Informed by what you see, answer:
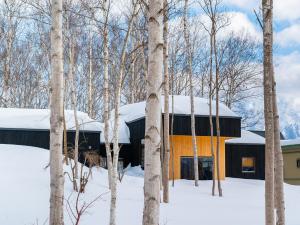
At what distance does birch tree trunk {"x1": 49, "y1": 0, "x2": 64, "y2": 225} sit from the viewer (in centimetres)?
738

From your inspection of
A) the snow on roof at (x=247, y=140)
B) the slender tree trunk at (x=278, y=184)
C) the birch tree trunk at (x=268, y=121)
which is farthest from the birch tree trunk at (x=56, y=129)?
the snow on roof at (x=247, y=140)

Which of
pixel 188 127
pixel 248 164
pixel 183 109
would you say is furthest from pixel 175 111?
pixel 248 164

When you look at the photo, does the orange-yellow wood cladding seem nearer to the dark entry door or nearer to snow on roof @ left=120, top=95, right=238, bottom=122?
the dark entry door

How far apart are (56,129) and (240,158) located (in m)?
22.8

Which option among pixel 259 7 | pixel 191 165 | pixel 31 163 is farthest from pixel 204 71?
pixel 259 7

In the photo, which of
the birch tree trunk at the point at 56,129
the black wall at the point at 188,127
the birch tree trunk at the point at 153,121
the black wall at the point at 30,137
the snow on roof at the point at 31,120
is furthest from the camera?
the black wall at the point at 188,127

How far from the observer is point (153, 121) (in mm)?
5090

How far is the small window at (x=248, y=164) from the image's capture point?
28906 mm

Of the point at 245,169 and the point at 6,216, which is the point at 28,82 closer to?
the point at 245,169

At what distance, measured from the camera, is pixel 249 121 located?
40156 mm

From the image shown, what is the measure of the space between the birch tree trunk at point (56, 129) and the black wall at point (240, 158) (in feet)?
72.6

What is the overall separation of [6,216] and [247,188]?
14.4m

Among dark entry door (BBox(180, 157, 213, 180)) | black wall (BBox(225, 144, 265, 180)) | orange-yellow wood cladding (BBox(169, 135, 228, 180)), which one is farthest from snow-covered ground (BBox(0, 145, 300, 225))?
black wall (BBox(225, 144, 265, 180))

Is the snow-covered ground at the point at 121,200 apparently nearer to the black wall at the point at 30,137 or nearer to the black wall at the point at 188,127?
the black wall at the point at 30,137
